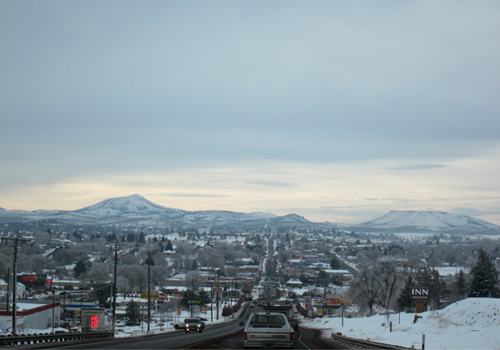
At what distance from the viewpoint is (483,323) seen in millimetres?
30844

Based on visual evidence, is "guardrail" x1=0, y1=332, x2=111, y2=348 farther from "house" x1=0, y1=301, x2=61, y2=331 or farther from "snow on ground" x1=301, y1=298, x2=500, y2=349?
"house" x1=0, y1=301, x2=61, y2=331

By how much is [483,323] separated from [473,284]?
3578 cm

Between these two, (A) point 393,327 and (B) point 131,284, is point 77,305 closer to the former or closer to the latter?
(B) point 131,284

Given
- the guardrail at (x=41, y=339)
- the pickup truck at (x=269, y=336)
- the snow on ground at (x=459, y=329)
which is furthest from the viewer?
the guardrail at (x=41, y=339)

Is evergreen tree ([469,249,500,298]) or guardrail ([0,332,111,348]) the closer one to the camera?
guardrail ([0,332,111,348])

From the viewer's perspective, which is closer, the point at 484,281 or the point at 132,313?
the point at 484,281

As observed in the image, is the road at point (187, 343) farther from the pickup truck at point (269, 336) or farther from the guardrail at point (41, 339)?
the pickup truck at point (269, 336)

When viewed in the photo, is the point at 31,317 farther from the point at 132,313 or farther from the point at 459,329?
the point at 459,329

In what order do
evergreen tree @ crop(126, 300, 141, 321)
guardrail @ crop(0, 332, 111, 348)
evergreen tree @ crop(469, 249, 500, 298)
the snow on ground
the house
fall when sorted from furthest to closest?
evergreen tree @ crop(126, 300, 141, 321) < evergreen tree @ crop(469, 249, 500, 298) < the house < guardrail @ crop(0, 332, 111, 348) < the snow on ground

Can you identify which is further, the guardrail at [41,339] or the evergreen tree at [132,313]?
the evergreen tree at [132,313]

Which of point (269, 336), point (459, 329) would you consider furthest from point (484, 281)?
point (269, 336)

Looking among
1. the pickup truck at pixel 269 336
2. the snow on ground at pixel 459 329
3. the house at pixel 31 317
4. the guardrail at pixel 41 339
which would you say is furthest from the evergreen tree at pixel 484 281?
the pickup truck at pixel 269 336

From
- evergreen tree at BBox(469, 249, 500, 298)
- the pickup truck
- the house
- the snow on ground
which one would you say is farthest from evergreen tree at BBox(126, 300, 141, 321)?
the pickup truck

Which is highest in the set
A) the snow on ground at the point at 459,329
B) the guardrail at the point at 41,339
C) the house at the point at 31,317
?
the snow on ground at the point at 459,329
